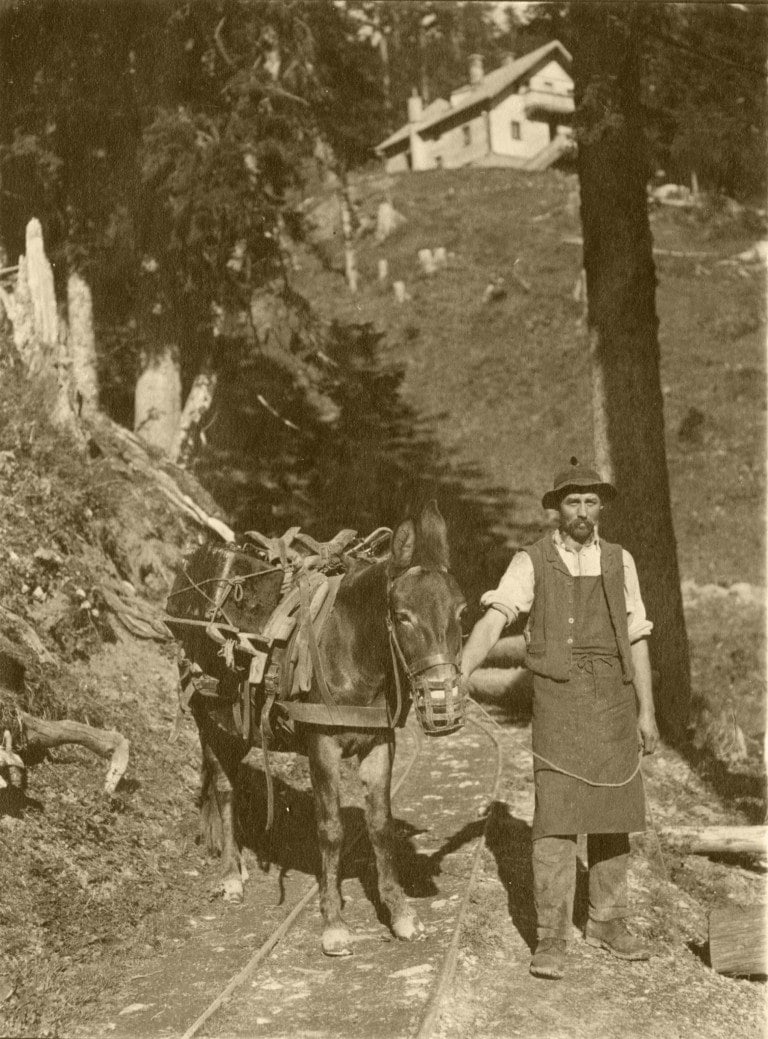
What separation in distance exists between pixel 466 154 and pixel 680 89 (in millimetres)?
59061

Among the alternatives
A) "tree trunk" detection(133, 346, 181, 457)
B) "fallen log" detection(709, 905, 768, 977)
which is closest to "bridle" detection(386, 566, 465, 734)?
"fallen log" detection(709, 905, 768, 977)

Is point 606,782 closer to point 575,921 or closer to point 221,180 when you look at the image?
point 575,921

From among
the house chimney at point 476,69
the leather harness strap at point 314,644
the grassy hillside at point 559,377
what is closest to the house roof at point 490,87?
the house chimney at point 476,69

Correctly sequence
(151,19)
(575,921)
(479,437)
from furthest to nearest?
(479,437) → (151,19) → (575,921)

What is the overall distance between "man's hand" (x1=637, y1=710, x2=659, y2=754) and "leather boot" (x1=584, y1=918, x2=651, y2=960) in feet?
3.12

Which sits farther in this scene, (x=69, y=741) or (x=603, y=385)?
(x=603, y=385)

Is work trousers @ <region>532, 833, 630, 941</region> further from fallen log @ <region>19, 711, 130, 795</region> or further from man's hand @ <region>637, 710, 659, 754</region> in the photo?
fallen log @ <region>19, 711, 130, 795</region>

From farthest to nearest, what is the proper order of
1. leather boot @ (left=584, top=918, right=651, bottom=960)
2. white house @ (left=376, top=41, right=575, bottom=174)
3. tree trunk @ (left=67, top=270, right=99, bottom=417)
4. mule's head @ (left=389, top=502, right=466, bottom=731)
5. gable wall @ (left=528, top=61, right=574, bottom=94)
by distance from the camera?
gable wall @ (left=528, top=61, right=574, bottom=94)
white house @ (left=376, top=41, right=575, bottom=174)
tree trunk @ (left=67, top=270, right=99, bottom=417)
leather boot @ (left=584, top=918, right=651, bottom=960)
mule's head @ (left=389, top=502, right=466, bottom=731)

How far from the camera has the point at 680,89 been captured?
1133 cm

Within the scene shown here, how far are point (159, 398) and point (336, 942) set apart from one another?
1089 cm

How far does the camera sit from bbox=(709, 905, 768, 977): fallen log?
20.1 ft

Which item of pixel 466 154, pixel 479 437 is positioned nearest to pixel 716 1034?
pixel 479 437

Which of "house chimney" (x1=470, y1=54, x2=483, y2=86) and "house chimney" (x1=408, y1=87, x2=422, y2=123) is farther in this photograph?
"house chimney" (x1=408, y1=87, x2=422, y2=123)

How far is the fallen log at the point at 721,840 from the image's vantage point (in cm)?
774
